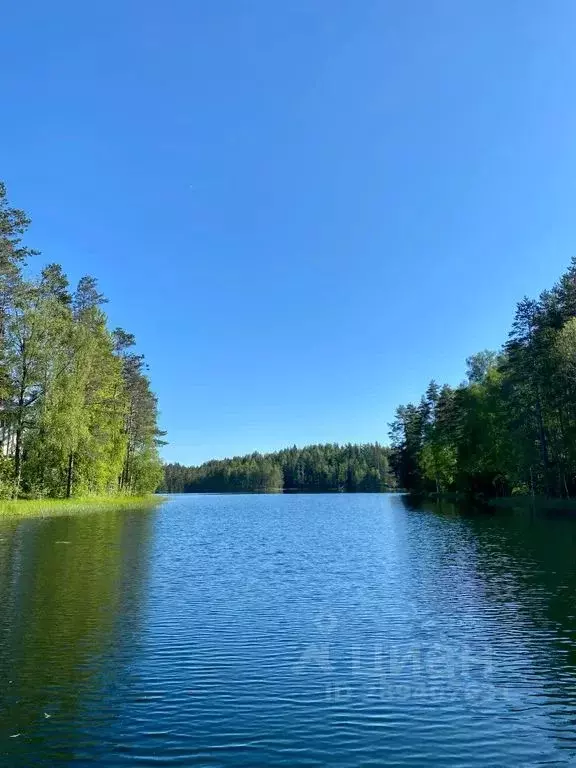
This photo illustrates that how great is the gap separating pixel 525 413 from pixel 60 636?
6454 cm

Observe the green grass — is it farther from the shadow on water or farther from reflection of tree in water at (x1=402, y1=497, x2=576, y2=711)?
the shadow on water

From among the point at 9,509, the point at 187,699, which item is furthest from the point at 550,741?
the point at 9,509

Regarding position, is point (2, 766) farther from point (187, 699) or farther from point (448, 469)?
point (448, 469)

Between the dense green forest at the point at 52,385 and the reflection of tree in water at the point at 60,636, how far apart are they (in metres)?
26.1

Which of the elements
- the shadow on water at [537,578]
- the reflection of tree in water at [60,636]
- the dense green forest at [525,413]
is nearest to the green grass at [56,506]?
the reflection of tree in water at [60,636]

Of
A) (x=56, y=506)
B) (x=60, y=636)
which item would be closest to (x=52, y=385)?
(x=56, y=506)

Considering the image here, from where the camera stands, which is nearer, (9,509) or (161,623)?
(161,623)

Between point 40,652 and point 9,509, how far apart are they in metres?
38.8

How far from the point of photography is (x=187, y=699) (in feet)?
37.8

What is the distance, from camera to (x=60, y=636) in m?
15.4

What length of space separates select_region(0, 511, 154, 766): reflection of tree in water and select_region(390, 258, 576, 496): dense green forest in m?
45.1

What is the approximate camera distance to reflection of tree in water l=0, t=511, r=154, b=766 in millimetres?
10049

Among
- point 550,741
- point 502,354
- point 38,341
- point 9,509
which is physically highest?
point 502,354

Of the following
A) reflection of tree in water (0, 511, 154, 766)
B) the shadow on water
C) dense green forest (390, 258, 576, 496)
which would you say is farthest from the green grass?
dense green forest (390, 258, 576, 496)
